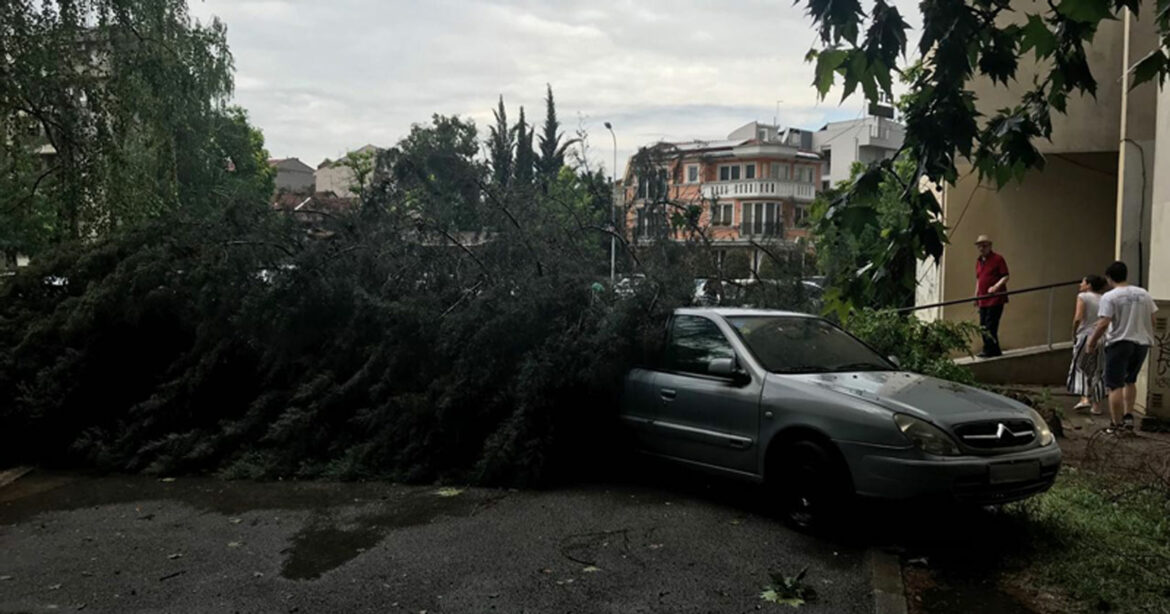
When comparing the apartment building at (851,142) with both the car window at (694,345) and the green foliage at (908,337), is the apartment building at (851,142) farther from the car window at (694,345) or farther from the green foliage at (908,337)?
the car window at (694,345)

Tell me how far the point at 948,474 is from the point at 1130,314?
5139mm

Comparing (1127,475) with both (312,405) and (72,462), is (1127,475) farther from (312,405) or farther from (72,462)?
(72,462)

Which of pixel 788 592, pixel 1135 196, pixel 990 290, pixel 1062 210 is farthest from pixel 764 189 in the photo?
pixel 788 592

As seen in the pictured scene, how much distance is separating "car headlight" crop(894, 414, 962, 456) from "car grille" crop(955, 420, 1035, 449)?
109 millimetres

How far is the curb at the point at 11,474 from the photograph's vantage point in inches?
329

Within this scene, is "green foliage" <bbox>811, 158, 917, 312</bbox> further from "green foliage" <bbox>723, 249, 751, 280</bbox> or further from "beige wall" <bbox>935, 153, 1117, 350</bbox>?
"beige wall" <bbox>935, 153, 1117, 350</bbox>

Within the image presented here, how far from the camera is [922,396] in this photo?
5953mm

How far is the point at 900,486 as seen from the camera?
5.44m

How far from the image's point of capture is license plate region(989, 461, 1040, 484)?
17.9 ft

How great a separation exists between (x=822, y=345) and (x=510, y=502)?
2780mm

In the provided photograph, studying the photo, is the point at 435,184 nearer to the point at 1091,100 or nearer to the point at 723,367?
the point at 723,367

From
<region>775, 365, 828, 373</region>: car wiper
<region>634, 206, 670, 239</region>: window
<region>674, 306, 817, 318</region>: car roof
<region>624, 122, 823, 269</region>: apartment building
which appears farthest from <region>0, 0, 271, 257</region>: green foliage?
<region>624, 122, 823, 269</region>: apartment building

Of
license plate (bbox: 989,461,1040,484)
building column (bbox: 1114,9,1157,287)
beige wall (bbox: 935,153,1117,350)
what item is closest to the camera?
license plate (bbox: 989,461,1040,484)

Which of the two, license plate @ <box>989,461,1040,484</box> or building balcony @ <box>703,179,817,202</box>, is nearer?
license plate @ <box>989,461,1040,484</box>
